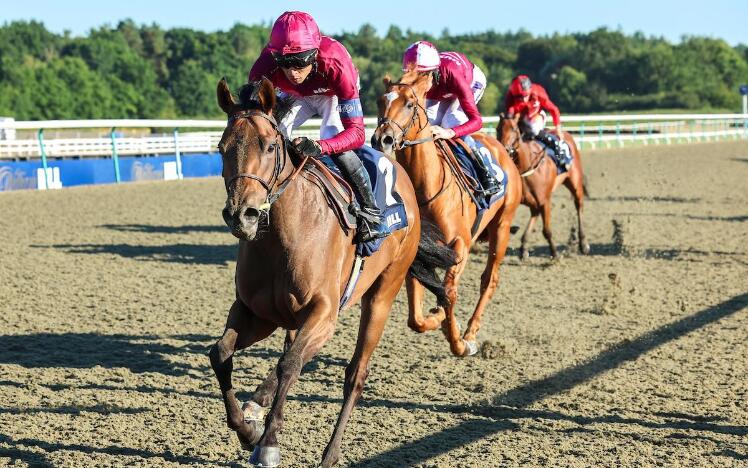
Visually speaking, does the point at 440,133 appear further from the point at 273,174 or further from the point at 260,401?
the point at 273,174

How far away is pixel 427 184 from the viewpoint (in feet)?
19.9

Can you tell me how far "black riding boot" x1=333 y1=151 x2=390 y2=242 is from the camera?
4.23 metres

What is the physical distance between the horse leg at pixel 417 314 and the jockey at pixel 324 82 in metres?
1.39

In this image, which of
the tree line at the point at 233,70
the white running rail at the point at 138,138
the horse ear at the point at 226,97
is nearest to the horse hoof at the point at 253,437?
the horse ear at the point at 226,97

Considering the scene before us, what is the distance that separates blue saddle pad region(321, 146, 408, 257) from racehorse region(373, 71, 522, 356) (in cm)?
84

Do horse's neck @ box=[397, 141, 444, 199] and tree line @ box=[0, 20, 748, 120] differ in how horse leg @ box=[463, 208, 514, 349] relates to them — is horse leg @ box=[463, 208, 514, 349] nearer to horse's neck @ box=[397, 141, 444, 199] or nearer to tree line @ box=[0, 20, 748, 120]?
horse's neck @ box=[397, 141, 444, 199]

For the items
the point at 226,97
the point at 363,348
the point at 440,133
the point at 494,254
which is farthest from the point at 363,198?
the point at 494,254

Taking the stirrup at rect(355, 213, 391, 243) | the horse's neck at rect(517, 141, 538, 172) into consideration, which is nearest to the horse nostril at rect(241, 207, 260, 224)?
the stirrup at rect(355, 213, 391, 243)

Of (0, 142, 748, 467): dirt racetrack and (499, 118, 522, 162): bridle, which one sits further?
(499, 118, 522, 162): bridle

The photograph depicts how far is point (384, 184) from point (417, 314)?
52.9 inches

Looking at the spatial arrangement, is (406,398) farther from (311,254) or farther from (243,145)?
(243,145)

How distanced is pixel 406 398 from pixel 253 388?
86 cm

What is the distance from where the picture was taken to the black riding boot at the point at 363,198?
167 inches

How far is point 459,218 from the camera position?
630 cm
